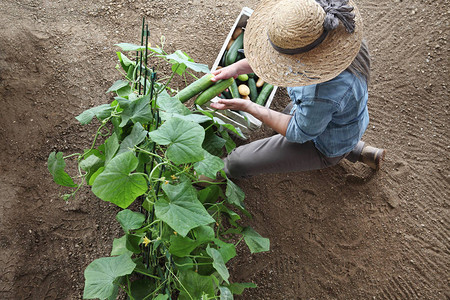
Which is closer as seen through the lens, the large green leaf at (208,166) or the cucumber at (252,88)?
the large green leaf at (208,166)

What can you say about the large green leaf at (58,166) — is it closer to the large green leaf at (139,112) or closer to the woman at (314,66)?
the large green leaf at (139,112)

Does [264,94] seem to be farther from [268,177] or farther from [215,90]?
[268,177]

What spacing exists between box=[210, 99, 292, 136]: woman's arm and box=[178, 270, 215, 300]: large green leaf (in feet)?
2.89

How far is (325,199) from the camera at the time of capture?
2.94 metres

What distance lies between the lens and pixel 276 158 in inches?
94.1

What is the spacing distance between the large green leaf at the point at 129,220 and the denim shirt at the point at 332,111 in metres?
0.86

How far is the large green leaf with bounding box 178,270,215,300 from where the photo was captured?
178 centimetres

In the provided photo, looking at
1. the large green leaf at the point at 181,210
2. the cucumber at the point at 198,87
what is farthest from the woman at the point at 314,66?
the large green leaf at the point at 181,210

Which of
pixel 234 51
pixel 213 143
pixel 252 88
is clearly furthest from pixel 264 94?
pixel 213 143

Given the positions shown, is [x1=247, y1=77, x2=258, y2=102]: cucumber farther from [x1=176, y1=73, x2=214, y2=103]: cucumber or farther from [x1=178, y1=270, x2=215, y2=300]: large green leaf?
[x1=178, y1=270, x2=215, y2=300]: large green leaf

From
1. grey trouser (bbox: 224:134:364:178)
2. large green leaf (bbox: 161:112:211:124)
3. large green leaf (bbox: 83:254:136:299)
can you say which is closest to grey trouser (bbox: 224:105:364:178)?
grey trouser (bbox: 224:134:364:178)

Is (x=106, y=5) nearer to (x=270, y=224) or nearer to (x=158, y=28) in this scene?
(x=158, y=28)

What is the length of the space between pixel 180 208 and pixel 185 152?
235 mm

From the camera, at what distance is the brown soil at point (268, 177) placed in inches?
103
